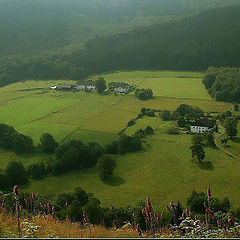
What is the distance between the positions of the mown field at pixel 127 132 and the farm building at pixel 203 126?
278cm

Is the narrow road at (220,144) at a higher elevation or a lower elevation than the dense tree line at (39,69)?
lower

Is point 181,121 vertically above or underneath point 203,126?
above

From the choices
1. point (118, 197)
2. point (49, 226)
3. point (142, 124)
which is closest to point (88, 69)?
point (142, 124)

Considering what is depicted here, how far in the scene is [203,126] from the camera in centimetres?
5288

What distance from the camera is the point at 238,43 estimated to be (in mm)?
113500

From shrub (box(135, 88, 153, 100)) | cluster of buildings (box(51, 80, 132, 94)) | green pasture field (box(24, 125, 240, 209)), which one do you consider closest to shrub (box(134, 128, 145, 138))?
green pasture field (box(24, 125, 240, 209))

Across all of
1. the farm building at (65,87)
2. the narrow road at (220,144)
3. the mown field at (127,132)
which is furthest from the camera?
the farm building at (65,87)

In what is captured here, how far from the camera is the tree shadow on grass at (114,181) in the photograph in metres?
37.4

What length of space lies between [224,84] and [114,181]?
42973 millimetres

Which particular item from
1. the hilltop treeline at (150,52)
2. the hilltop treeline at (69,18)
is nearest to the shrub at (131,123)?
the hilltop treeline at (150,52)

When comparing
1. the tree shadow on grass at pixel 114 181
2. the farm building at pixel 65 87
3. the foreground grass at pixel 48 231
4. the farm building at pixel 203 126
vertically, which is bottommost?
the tree shadow on grass at pixel 114 181

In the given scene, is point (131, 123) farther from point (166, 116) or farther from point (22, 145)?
point (22, 145)

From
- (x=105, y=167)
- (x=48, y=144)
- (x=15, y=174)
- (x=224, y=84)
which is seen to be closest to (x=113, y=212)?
(x=105, y=167)

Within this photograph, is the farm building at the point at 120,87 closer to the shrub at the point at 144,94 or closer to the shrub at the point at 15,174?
the shrub at the point at 144,94
